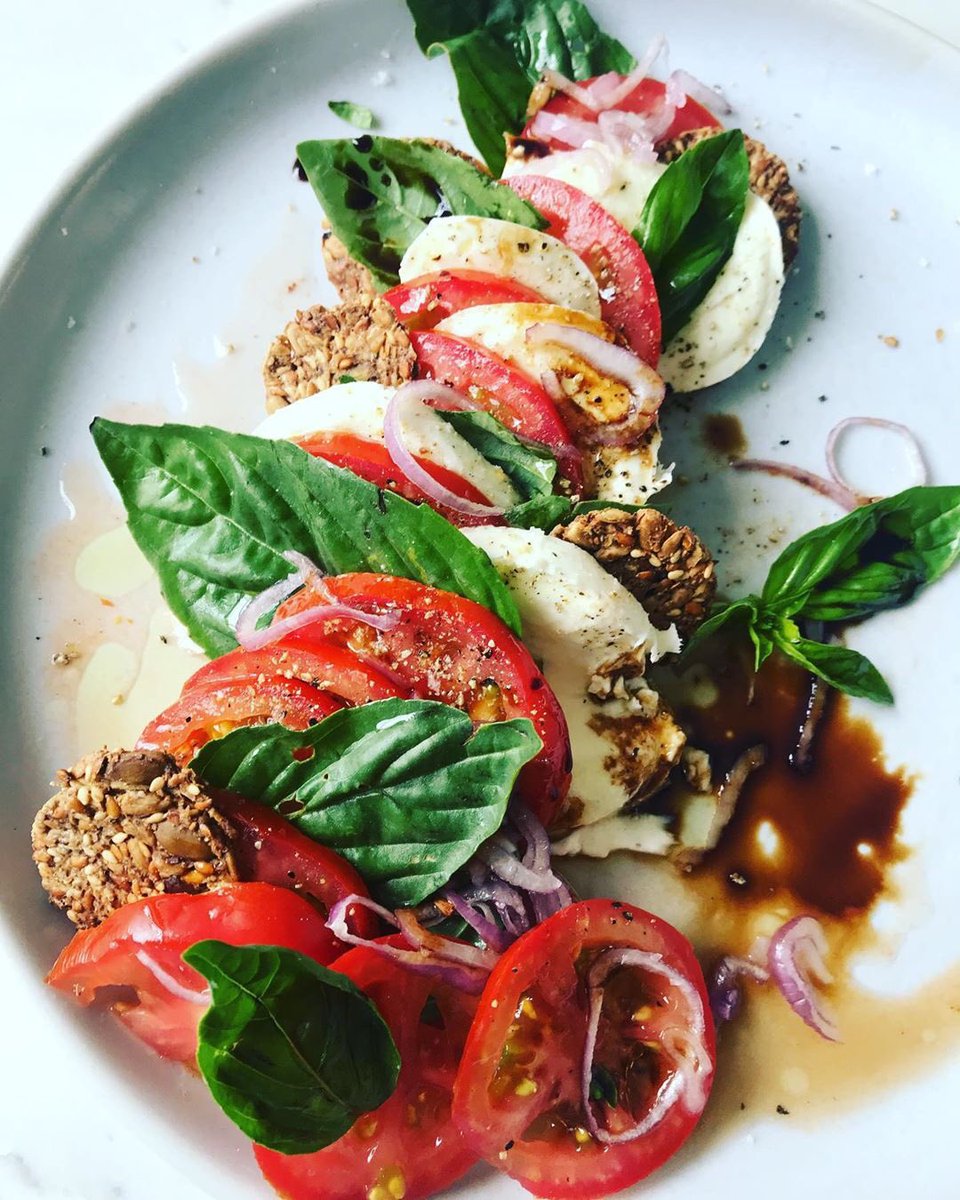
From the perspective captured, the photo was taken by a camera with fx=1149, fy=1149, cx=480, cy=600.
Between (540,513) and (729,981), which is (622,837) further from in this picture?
(540,513)

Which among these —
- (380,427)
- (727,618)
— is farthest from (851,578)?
(380,427)

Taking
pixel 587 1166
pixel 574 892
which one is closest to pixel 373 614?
pixel 574 892

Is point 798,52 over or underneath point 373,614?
over

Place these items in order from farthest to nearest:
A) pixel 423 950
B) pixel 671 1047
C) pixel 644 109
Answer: pixel 644 109
pixel 671 1047
pixel 423 950

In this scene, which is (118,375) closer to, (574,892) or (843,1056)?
(574,892)

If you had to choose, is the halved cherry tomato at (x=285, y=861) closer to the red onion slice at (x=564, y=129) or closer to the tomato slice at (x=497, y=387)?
the tomato slice at (x=497, y=387)

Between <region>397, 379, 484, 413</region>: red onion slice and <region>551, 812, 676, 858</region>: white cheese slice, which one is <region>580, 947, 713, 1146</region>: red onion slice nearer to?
<region>551, 812, 676, 858</region>: white cheese slice

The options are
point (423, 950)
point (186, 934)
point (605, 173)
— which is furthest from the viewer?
point (605, 173)
